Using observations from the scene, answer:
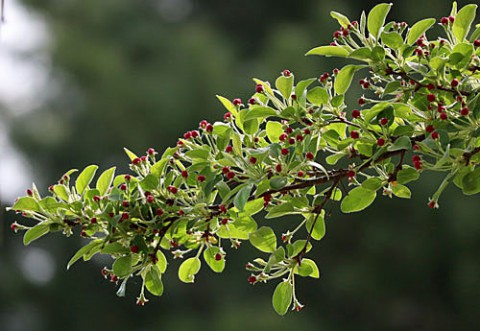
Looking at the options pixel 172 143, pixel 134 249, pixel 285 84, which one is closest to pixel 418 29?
pixel 285 84

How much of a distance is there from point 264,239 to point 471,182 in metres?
0.23

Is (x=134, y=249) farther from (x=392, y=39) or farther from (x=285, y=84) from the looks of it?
(x=392, y=39)

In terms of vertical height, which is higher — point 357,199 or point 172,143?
point 357,199

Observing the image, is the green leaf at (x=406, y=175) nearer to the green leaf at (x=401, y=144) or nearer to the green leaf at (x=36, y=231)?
the green leaf at (x=401, y=144)

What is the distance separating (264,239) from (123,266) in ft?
0.51

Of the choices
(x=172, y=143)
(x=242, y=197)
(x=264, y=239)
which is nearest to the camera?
(x=242, y=197)

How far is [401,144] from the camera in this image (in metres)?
0.85

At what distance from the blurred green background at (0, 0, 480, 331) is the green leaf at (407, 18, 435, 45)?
3.42 m

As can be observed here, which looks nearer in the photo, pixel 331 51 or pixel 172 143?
pixel 331 51

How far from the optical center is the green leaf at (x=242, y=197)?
2.73ft

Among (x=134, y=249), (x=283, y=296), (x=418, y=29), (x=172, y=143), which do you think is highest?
(x=418, y=29)

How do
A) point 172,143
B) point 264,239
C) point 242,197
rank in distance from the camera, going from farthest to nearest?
point 172,143, point 264,239, point 242,197

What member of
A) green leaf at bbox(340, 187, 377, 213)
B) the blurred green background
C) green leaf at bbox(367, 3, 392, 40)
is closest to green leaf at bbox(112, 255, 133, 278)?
green leaf at bbox(340, 187, 377, 213)

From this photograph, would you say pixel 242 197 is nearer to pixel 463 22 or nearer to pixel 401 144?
pixel 401 144
